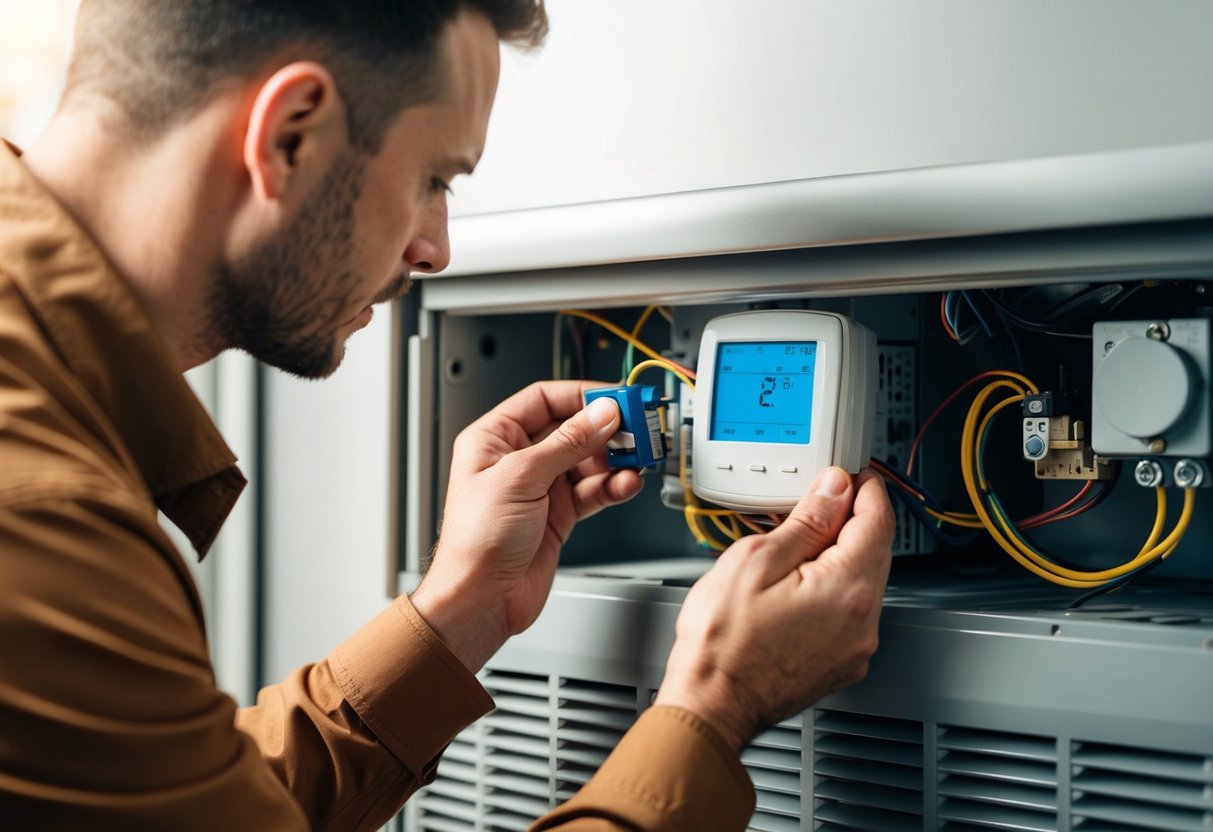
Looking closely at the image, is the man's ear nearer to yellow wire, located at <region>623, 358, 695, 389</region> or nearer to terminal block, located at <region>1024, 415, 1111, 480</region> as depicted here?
yellow wire, located at <region>623, 358, 695, 389</region>

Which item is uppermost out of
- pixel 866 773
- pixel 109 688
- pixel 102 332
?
pixel 102 332

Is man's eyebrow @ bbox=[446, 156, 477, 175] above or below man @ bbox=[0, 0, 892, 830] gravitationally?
above

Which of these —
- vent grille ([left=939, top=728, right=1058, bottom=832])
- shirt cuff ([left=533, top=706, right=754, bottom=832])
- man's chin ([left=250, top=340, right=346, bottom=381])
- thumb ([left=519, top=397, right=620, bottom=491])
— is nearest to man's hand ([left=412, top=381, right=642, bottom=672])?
thumb ([left=519, top=397, right=620, bottom=491])

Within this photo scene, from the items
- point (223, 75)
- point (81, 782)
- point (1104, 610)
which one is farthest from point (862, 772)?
point (223, 75)

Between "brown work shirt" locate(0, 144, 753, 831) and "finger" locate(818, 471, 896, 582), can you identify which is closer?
"brown work shirt" locate(0, 144, 753, 831)

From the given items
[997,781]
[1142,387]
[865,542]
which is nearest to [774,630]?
[865,542]

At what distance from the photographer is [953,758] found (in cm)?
81

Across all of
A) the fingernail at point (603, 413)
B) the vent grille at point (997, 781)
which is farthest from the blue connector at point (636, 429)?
the vent grille at point (997, 781)

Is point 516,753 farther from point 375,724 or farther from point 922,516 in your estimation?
point 922,516

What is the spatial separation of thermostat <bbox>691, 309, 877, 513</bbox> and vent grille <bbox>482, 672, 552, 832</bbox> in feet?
0.89

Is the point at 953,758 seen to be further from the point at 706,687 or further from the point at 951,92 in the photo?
the point at 951,92

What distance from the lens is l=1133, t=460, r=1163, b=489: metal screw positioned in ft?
2.55

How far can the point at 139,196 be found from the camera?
0.78 m

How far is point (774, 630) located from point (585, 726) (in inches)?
11.9
